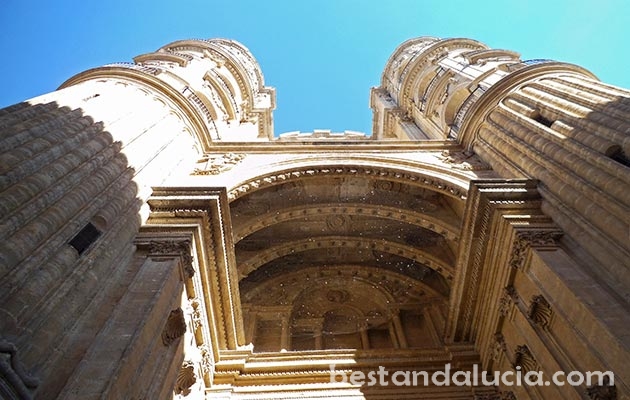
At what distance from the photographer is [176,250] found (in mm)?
7969

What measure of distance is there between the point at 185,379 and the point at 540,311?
22.5 ft

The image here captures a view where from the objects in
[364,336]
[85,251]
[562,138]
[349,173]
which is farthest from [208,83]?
[562,138]

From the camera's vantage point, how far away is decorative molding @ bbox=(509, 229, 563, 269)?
8.00 meters

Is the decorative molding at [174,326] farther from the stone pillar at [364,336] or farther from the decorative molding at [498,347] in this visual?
the stone pillar at [364,336]

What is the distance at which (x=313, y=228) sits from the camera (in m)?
14.8

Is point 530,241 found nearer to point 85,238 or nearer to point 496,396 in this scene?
point 496,396

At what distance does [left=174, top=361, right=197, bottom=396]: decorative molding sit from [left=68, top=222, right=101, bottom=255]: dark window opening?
9.93ft

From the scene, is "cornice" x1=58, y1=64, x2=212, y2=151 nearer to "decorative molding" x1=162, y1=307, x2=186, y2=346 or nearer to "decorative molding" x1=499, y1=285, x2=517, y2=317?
"decorative molding" x1=162, y1=307, x2=186, y2=346

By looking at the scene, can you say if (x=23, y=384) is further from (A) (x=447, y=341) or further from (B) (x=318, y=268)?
(B) (x=318, y=268)

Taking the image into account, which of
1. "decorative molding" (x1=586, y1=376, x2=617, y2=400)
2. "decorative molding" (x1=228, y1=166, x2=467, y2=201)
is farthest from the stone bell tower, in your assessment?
"decorative molding" (x1=586, y1=376, x2=617, y2=400)

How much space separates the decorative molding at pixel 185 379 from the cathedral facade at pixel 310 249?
4 cm

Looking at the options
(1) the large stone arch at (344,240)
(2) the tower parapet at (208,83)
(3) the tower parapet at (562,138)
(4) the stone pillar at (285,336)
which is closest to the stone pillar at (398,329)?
(1) the large stone arch at (344,240)

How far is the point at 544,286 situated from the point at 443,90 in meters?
14.6

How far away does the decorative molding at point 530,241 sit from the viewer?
8.00 metres
